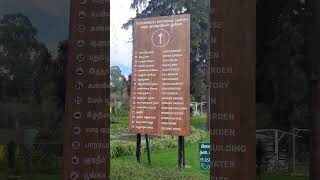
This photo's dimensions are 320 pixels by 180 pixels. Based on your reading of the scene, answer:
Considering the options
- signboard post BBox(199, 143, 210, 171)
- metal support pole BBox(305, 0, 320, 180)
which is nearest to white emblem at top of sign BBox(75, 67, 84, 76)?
metal support pole BBox(305, 0, 320, 180)

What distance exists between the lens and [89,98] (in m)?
3.32

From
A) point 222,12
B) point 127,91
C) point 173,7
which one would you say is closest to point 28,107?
point 127,91

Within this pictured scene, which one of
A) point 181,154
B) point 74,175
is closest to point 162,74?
point 181,154

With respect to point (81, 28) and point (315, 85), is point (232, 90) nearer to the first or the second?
point (315, 85)

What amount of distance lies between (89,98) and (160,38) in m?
1.94

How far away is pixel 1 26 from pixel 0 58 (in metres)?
0.28

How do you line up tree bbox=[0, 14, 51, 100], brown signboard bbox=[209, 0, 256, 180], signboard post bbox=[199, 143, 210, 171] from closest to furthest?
brown signboard bbox=[209, 0, 256, 180], tree bbox=[0, 14, 51, 100], signboard post bbox=[199, 143, 210, 171]

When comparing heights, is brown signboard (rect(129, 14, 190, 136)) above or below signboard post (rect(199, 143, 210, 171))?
above

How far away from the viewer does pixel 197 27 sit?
497 centimetres

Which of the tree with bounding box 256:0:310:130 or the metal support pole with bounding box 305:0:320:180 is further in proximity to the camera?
the tree with bounding box 256:0:310:130

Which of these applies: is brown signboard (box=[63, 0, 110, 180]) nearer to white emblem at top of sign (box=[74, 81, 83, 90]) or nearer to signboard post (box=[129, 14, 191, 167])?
white emblem at top of sign (box=[74, 81, 83, 90])

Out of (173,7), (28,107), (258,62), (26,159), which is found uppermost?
(173,7)

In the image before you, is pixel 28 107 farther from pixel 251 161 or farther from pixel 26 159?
pixel 251 161

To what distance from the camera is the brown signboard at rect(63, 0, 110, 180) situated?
130 inches
